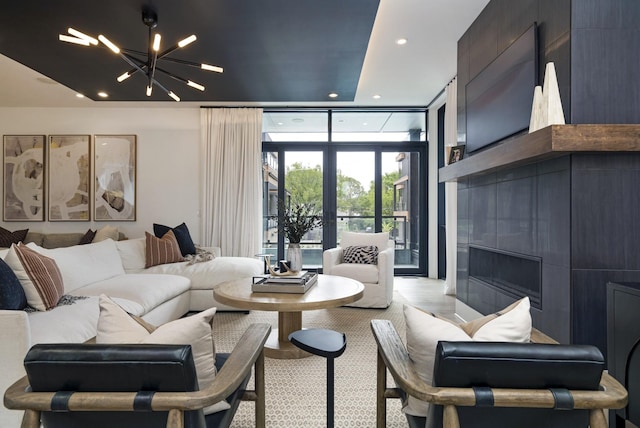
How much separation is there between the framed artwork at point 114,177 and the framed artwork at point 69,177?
0.16 metres

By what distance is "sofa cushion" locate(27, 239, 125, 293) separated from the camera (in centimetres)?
279

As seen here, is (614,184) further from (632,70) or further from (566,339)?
(566,339)

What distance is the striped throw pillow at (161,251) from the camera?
4098 millimetres

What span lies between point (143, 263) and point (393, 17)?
3.57 m

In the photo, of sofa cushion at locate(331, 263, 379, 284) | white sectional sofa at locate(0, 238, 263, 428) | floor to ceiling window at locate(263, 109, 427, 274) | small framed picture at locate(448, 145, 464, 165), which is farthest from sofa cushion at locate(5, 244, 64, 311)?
floor to ceiling window at locate(263, 109, 427, 274)

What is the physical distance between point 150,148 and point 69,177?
1346mm

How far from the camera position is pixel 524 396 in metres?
0.94

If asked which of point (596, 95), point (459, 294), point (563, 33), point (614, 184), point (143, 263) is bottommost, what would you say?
point (459, 294)

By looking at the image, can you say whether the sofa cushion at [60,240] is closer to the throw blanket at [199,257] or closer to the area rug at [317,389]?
the throw blanket at [199,257]

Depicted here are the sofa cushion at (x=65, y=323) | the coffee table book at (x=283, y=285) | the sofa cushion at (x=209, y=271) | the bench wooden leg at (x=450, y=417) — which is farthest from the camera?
the sofa cushion at (x=209, y=271)

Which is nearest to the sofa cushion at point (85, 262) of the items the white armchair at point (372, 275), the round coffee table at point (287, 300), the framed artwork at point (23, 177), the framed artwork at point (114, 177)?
the round coffee table at point (287, 300)

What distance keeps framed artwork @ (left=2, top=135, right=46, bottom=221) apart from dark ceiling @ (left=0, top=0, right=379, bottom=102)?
1.81m

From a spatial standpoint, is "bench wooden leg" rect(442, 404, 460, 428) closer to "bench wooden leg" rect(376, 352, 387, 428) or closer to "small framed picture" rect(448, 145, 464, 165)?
"bench wooden leg" rect(376, 352, 387, 428)

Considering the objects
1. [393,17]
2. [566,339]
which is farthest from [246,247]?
[566,339]
